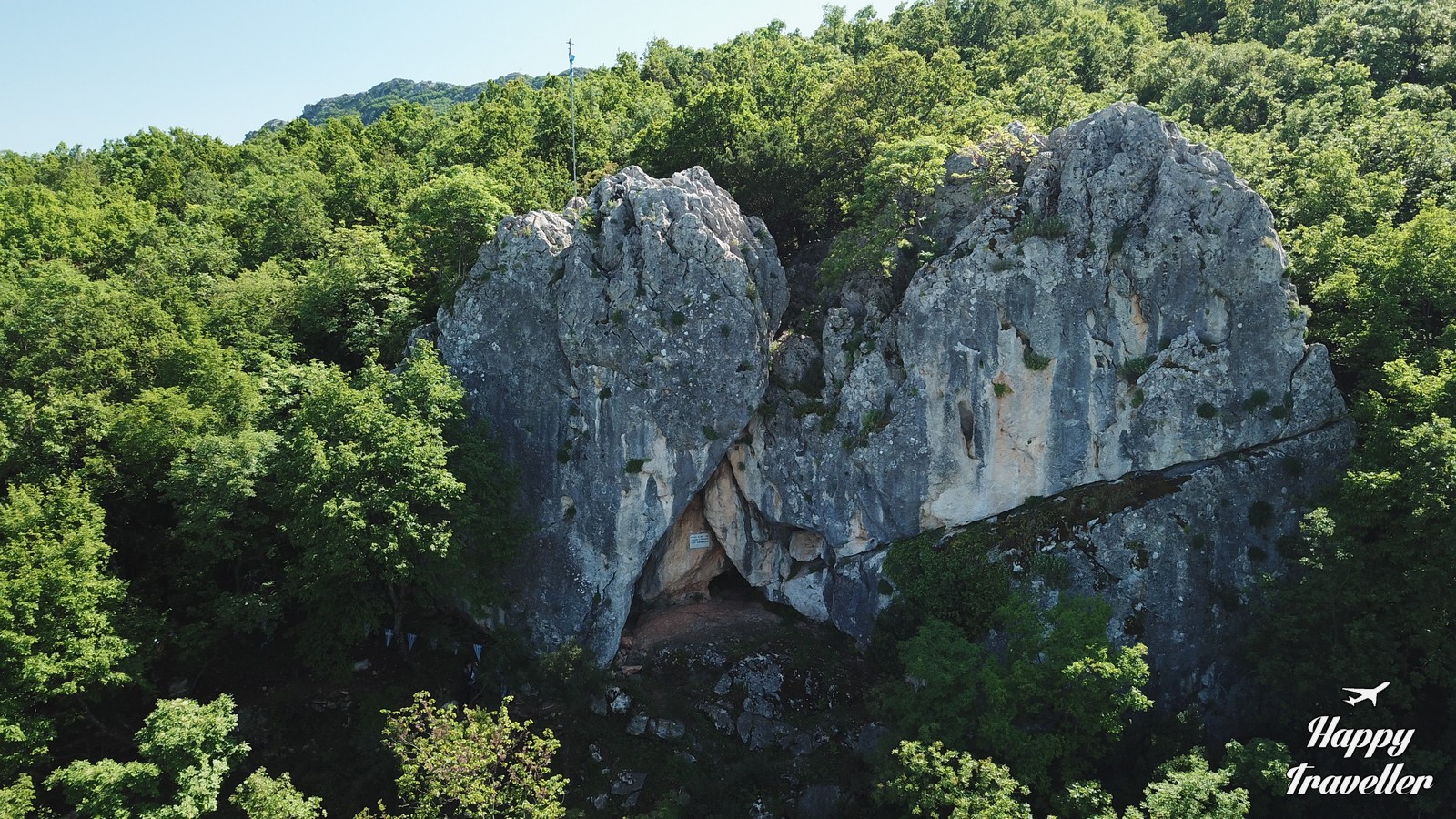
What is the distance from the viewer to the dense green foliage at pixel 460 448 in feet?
70.4

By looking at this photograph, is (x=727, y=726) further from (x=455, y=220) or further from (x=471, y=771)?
(x=455, y=220)

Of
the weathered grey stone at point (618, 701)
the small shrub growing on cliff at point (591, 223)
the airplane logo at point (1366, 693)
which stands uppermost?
the small shrub growing on cliff at point (591, 223)

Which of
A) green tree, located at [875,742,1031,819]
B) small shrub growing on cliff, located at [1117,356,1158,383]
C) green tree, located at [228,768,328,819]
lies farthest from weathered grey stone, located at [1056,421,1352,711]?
green tree, located at [228,768,328,819]

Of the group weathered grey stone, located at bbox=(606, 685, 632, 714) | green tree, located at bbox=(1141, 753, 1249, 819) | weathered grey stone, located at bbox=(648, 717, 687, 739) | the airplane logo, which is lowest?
weathered grey stone, located at bbox=(648, 717, 687, 739)

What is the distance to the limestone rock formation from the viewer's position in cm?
2633

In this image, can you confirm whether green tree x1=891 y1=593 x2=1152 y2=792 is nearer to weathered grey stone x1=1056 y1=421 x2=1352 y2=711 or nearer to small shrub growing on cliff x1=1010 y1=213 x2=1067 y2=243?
weathered grey stone x1=1056 y1=421 x2=1352 y2=711

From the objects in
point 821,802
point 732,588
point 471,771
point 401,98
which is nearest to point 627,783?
point 821,802

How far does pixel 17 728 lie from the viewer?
810 inches

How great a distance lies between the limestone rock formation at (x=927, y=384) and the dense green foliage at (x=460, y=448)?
1730 mm

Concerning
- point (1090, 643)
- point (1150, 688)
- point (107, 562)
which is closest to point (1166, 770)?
point (1090, 643)

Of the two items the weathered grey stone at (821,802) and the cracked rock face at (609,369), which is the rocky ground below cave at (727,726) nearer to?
the weathered grey stone at (821,802)

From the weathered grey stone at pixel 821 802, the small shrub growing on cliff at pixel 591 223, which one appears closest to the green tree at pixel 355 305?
the small shrub growing on cliff at pixel 591 223

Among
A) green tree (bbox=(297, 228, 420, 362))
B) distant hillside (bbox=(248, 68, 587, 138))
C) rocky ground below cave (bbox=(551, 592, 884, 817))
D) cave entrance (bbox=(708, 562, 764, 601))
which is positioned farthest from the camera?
distant hillside (bbox=(248, 68, 587, 138))

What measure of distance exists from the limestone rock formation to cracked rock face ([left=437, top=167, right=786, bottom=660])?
0.08m
